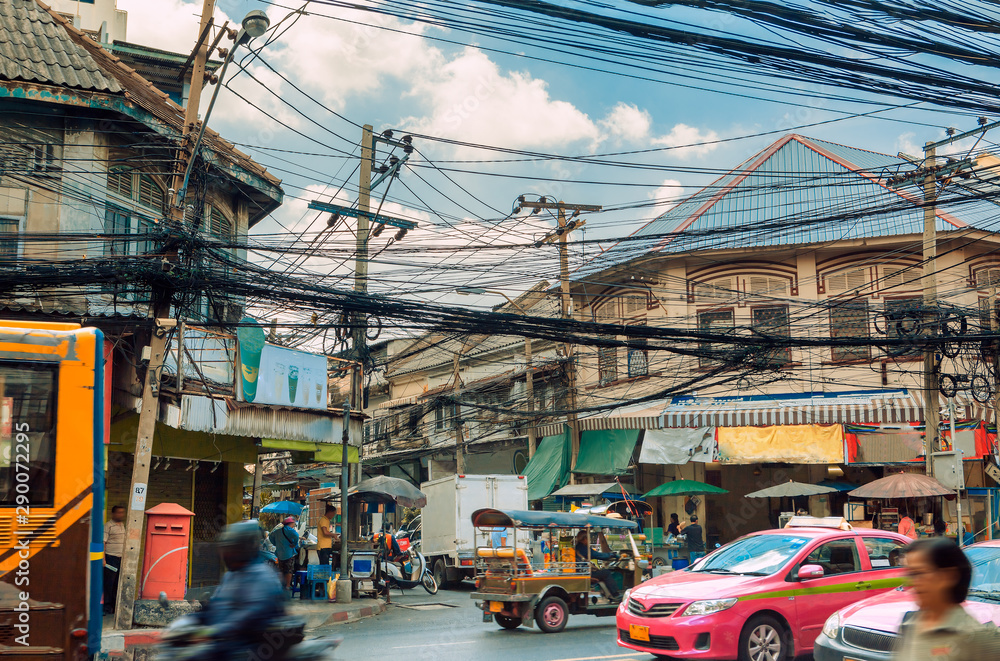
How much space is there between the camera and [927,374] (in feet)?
62.0

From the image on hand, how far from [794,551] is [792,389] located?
717 inches

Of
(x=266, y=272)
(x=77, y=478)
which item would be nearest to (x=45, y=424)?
(x=77, y=478)

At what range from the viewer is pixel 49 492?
22.5ft

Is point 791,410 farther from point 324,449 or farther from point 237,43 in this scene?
point 237,43

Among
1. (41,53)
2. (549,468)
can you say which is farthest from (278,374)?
(549,468)

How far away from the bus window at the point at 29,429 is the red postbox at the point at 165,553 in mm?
6472

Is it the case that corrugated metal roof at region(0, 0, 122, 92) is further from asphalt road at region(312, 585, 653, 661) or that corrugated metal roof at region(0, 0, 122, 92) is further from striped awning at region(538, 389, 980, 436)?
striped awning at region(538, 389, 980, 436)

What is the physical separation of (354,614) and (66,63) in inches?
442

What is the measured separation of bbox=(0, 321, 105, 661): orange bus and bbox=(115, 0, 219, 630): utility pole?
5627 millimetres

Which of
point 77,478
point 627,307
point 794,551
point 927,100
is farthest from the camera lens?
point 627,307

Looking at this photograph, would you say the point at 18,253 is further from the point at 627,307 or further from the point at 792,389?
the point at 792,389

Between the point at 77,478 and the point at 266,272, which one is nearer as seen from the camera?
the point at 77,478

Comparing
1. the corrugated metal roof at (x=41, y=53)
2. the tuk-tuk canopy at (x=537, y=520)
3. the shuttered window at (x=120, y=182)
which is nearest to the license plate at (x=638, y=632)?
the tuk-tuk canopy at (x=537, y=520)

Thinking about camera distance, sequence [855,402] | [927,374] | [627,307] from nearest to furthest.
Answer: [927,374] → [855,402] → [627,307]
